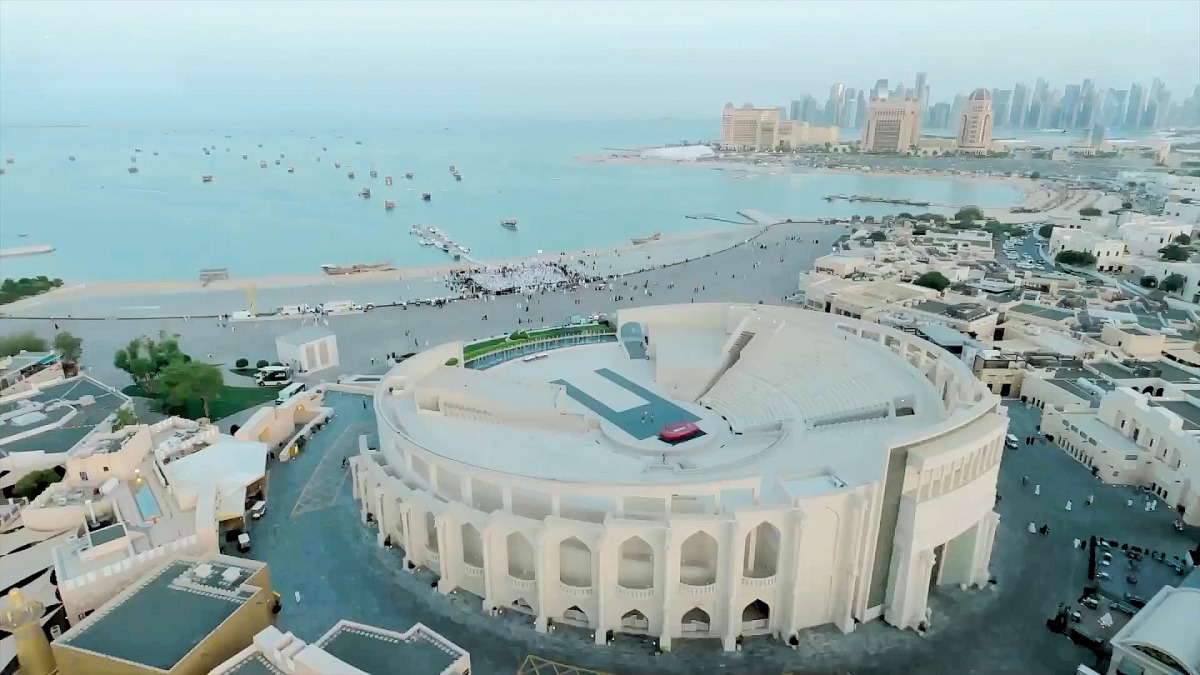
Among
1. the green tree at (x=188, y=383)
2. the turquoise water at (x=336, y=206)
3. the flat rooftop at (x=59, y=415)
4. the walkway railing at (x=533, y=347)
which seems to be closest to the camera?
the flat rooftop at (x=59, y=415)

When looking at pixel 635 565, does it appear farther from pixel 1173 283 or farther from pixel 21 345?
pixel 1173 283

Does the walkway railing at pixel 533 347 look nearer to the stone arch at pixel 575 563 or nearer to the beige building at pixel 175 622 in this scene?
the stone arch at pixel 575 563

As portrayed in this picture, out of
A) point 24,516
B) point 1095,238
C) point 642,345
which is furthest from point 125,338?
point 1095,238

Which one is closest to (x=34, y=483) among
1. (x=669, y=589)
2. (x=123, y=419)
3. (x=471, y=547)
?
(x=123, y=419)

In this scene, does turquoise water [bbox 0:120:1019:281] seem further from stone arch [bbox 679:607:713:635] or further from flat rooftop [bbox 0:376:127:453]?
stone arch [bbox 679:607:713:635]

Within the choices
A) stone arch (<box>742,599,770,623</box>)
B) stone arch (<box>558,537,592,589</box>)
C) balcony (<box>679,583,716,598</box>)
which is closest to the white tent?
stone arch (<box>558,537,592,589</box>)

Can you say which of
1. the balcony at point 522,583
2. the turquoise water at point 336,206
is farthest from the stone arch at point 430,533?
the turquoise water at point 336,206
